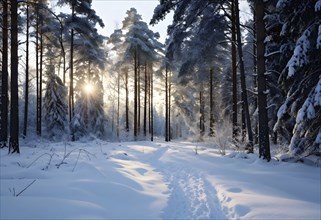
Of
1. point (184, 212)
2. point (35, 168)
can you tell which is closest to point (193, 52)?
point (35, 168)

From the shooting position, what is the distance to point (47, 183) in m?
5.52

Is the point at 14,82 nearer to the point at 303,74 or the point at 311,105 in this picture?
the point at 311,105

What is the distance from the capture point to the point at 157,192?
6.16 meters

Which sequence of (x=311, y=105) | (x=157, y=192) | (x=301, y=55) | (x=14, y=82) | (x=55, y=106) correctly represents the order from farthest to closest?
1. (x=55, y=106)
2. (x=14, y=82)
3. (x=301, y=55)
4. (x=311, y=105)
5. (x=157, y=192)

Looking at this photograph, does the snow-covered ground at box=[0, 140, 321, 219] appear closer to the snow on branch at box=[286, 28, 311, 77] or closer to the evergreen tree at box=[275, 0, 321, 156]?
the evergreen tree at box=[275, 0, 321, 156]

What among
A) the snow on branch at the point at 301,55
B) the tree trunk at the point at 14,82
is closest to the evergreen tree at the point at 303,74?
the snow on branch at the point at 301,55

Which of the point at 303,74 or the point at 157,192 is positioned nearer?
the point at 157,192

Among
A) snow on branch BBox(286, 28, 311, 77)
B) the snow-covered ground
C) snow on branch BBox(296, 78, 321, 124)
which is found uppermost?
snow on branch BBox(286, 28, 311, 77)

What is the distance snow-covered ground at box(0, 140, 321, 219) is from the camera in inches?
173

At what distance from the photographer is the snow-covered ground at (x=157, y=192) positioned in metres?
4.39

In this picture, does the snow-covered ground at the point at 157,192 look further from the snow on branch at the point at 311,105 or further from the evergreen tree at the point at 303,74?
the snow on branch at the point at 311,105

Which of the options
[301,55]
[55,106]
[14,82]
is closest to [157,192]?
[301,55]

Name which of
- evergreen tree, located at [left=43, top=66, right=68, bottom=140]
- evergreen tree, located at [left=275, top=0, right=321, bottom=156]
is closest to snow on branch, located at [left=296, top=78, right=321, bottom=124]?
evergreen tree, located at [left=275, top=0, right=321, bottom=156]

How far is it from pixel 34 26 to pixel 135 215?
2112cm
